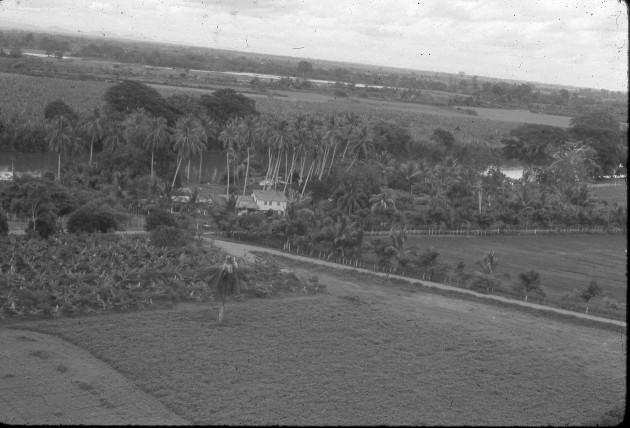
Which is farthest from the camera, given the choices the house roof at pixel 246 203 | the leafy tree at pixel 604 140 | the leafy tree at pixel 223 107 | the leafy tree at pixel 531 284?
the leafy tree at pixel 604 140

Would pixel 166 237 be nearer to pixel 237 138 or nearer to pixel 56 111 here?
pixel 237 138

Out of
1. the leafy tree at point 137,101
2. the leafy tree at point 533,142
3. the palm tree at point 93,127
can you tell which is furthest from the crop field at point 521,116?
the palm tree at point 93,127

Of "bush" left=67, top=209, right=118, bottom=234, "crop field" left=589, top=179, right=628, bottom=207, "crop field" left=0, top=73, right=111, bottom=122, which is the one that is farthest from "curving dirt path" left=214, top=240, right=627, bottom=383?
"crop field" left=0, top=73, right=111, bottom=122

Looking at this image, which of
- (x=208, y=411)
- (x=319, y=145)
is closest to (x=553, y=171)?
(x=319, y=145)

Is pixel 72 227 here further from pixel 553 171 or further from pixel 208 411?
pixel 553 171

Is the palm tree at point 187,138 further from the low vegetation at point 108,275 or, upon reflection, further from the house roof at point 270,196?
the low vegetation at point 108,275

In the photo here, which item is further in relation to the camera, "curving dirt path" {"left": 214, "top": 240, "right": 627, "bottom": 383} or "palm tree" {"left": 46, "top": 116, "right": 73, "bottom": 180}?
"palm tree" {"left": 46, "top": 116, "right": 73, "bottom": 180}

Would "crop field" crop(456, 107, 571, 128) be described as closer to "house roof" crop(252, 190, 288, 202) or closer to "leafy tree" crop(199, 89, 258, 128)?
"leafy tree" crop(199, 89, 258, 128)
